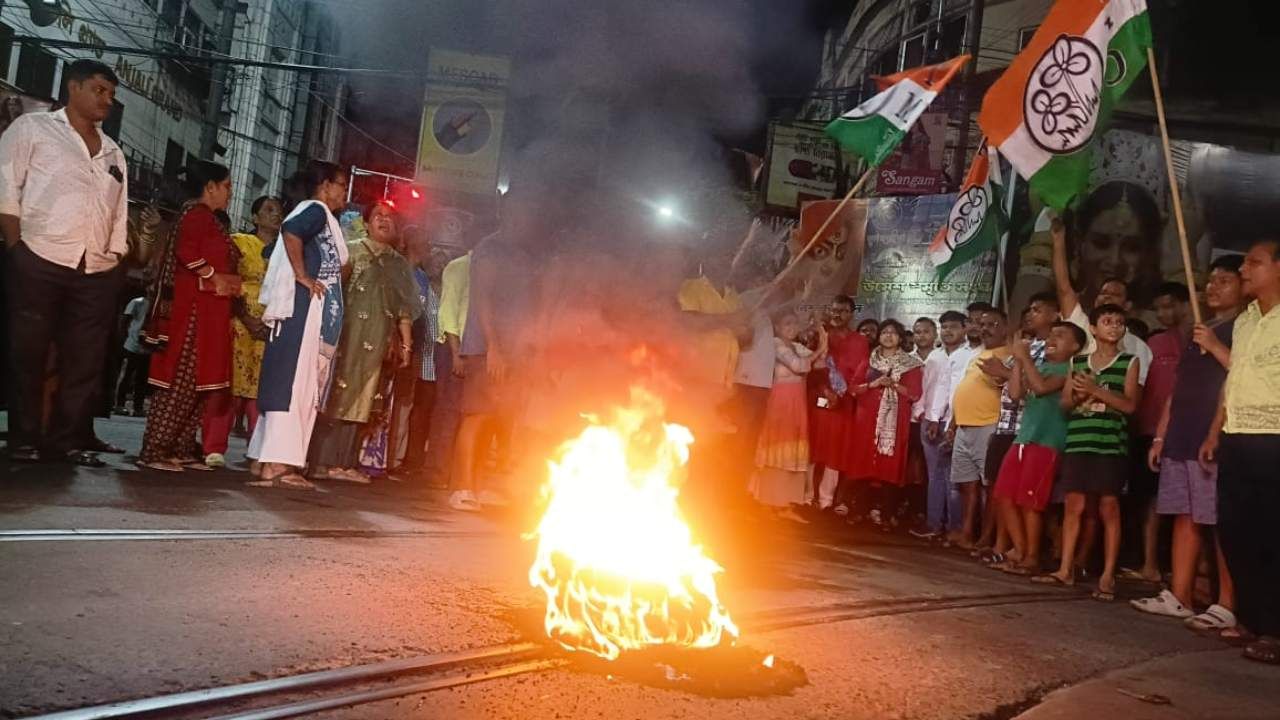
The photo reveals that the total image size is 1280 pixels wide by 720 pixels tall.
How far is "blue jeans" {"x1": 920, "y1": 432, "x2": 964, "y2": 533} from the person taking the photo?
8.05 m

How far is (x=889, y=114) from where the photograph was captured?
328 inches

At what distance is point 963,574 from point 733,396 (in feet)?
8.01

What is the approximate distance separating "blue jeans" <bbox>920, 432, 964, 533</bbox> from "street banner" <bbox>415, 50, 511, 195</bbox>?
4358 millimetres

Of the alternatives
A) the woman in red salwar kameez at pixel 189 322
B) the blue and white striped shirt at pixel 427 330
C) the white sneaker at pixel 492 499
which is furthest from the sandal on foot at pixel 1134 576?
the woman in red salwar kameez at pixel 189 322

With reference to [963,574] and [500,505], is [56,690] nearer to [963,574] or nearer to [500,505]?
[500,505]

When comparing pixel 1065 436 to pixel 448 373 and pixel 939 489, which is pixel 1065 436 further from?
pixel 448 373

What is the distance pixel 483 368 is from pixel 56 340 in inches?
93.8

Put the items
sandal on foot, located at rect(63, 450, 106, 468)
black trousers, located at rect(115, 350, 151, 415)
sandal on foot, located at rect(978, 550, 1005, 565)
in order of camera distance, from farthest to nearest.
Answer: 1. black trousers, located at rect(115, 350, 151, 415)
2. sandal on foot, located at rect(978, 550, 1005, 565)
3. sandal on foot, located at rect(63, 450, 106, 468)

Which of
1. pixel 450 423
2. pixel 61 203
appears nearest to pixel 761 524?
pixel 450 423

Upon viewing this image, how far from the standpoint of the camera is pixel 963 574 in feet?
19.3

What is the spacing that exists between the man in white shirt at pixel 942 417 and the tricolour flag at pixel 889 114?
1588mm

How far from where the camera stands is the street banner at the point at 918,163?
1534cm

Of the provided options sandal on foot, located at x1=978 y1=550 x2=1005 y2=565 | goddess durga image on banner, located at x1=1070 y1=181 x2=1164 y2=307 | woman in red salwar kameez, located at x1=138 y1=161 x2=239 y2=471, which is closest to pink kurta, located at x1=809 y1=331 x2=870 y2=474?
sandal on foot, located at x1=978 y1=550 x2=1005 y2=565

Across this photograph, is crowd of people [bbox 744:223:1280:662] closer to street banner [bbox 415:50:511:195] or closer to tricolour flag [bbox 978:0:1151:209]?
tricolour flag [bbox 978:0:1151:209]
